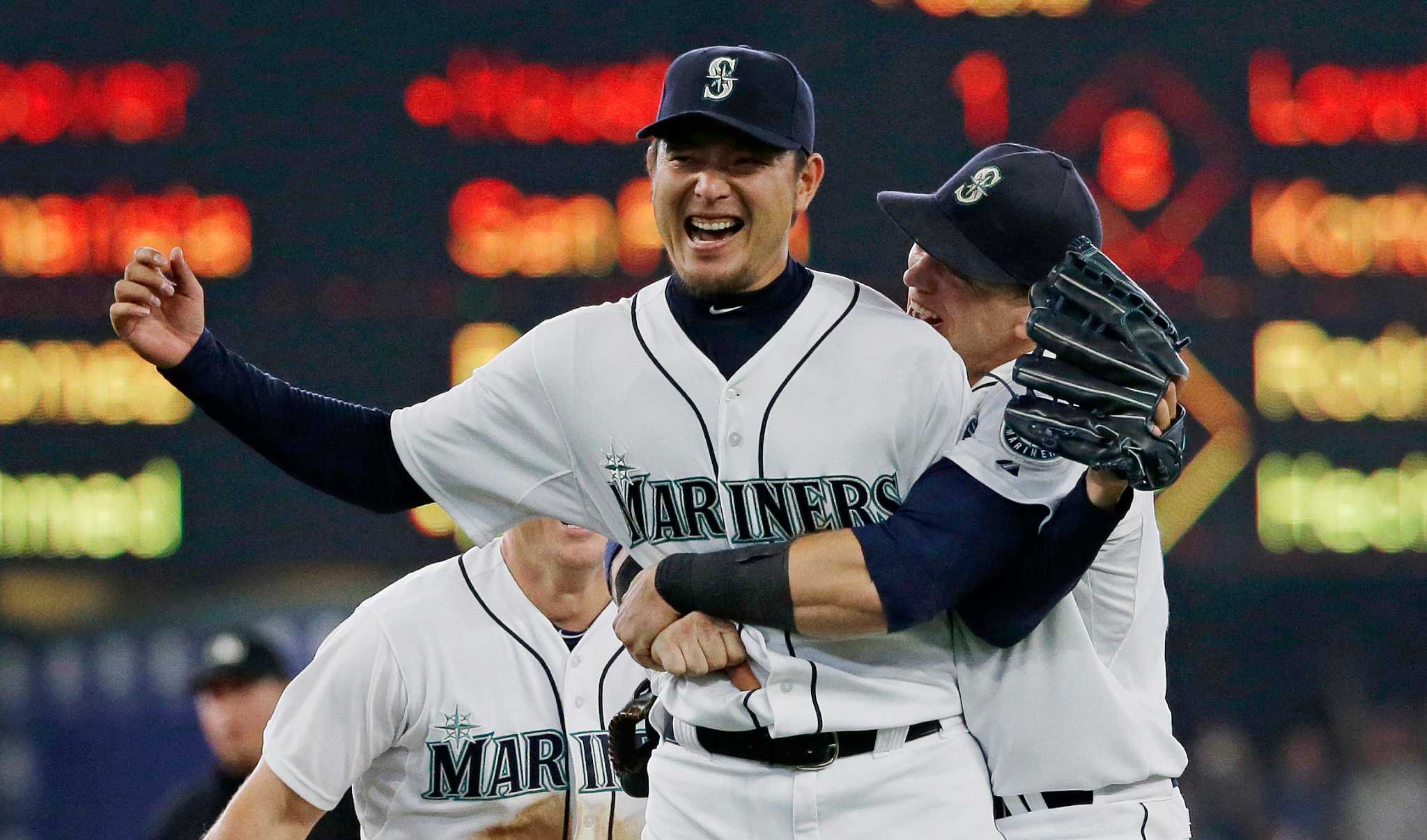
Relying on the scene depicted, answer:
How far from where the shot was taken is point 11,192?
487 cm

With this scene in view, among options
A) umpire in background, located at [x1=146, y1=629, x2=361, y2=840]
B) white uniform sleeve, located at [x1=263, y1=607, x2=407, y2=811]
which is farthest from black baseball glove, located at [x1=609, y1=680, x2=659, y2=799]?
umpire in background, located at [x1=146, y1=629, x2=361, y2=840]

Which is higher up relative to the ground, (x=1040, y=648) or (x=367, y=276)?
(x=367, y=276)

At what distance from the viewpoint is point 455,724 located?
2.33 metres

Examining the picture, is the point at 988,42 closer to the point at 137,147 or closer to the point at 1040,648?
the point at 137,147

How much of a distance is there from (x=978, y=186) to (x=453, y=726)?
92 centimetres

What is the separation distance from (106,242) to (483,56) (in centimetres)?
108

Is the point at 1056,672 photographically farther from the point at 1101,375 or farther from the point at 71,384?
the point at 71,384

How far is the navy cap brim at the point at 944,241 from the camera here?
198 cm

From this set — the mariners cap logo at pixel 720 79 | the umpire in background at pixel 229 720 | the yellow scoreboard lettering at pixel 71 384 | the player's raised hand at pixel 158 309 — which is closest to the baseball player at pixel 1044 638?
the mariners cap logo at pixel 720 79

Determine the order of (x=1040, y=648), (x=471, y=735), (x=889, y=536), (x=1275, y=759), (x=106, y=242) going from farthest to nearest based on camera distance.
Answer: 1. (x=1275, y=759)
2. (x=106, y=242)
3. (x=471, y=735)
4. (x=1040, y=648)
5. (x=889, y=536)

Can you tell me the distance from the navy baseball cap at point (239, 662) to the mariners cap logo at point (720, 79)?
1.95 metres

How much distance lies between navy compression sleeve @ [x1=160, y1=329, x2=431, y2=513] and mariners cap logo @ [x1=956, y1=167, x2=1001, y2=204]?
0.65 meters

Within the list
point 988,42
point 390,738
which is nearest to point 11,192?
point 988,42

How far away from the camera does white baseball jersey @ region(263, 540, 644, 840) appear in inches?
90.0
